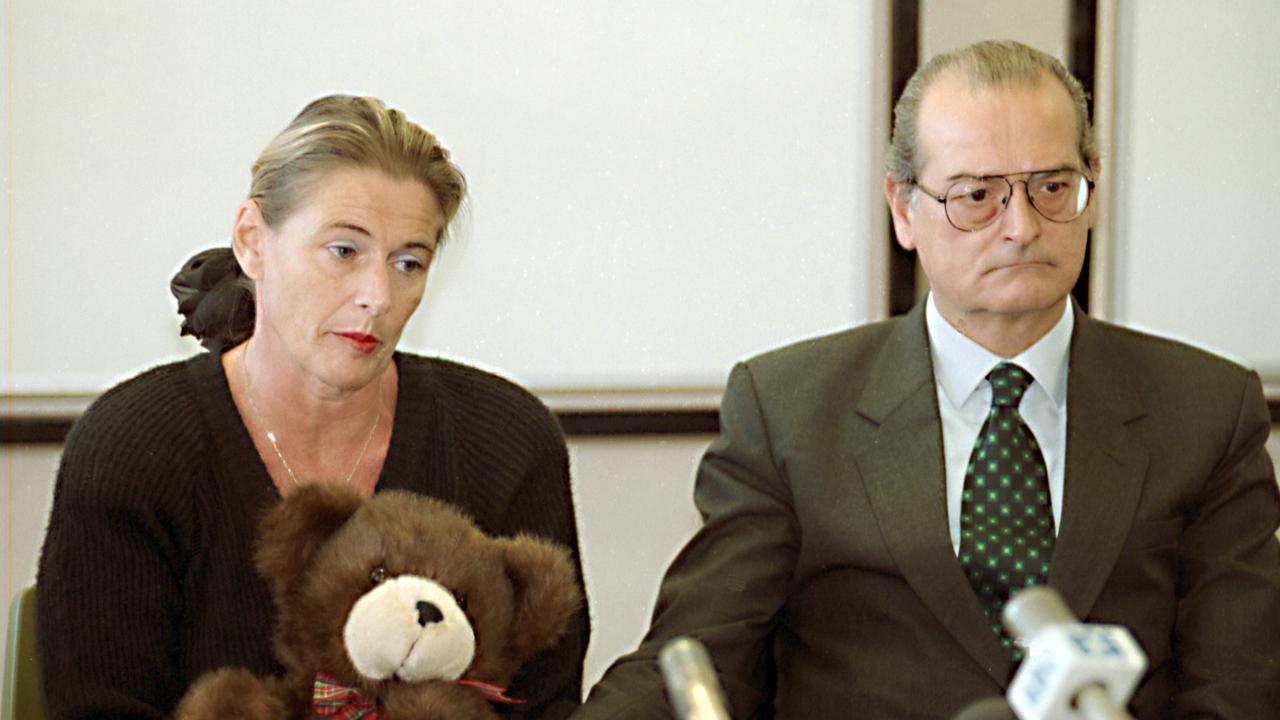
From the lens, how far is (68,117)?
2383 millimetres

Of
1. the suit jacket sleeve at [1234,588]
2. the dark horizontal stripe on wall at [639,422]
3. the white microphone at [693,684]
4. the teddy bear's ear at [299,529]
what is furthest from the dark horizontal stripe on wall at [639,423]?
the white microphone at [693,684]

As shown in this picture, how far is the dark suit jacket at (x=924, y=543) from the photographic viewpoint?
1.63 m

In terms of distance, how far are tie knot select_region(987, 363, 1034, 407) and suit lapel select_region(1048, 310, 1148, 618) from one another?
6cm

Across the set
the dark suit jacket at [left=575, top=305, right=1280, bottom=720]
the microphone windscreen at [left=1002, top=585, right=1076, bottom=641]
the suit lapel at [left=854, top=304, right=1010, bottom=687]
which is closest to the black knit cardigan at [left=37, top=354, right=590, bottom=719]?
the dark suit jacket at [left=575, top=305, right=1280, bottom=720]

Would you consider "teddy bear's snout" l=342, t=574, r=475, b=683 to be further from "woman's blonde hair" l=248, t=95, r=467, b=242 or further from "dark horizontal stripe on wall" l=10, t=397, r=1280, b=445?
"dark horizontal stripe on wall" l=10, t=397, r=1280, b=445

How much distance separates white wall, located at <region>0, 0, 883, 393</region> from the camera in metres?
2.39

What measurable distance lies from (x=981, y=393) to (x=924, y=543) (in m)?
0.23

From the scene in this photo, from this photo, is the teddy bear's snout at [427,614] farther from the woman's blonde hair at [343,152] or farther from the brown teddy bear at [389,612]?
the woman's blonde hair at [343,152]

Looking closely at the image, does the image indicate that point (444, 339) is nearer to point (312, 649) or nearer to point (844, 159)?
point (844, 159)

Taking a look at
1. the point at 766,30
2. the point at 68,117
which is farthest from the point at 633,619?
the point at 68,117

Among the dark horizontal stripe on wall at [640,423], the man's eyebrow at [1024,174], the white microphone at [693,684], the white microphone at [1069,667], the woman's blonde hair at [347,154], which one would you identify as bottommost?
the dark horizontal stripe on wall at [640,423]

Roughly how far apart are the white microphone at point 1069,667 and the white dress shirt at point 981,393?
110cm

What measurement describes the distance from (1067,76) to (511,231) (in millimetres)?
1169

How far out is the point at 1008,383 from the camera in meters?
1.72
